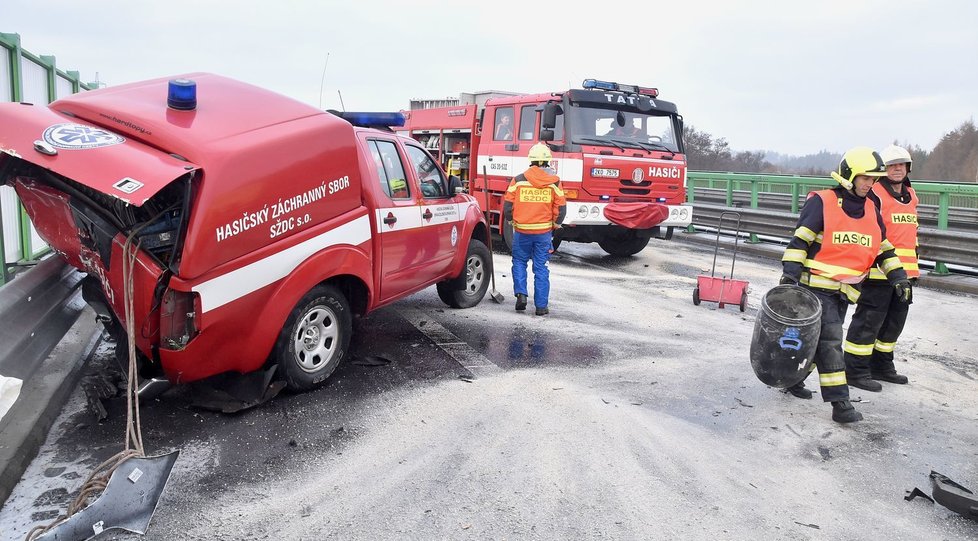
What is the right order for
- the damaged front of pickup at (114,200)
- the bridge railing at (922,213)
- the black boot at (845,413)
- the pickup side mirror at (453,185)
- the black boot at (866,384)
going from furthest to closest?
1. the bridge railing at (922,213)
2. the pickup side mirror at (453,185)
3. the black boot at (866,384)
4. the black boot at (845,413)
5. the damaged front of pickup at (114,200)

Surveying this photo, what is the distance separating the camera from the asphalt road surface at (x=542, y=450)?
11.3ft

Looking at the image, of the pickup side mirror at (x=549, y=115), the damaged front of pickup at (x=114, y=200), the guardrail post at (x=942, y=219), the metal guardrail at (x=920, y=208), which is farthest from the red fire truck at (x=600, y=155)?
the damaged front of pickup at (x=114, y=200)

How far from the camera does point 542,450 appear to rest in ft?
13.8

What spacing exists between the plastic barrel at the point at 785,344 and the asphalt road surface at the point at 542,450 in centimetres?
34

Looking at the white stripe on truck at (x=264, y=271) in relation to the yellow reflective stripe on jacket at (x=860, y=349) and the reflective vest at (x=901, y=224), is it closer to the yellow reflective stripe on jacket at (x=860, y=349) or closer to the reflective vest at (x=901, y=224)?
the yellow reflective stripe on jacket at (x=860, y=349)

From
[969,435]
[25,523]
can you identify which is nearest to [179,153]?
[25,523]

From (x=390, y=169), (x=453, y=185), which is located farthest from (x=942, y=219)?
(x=390, y=169)

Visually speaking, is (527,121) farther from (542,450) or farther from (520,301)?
(542,450)

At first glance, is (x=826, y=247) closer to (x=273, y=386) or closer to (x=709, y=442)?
(x=709, y=442)

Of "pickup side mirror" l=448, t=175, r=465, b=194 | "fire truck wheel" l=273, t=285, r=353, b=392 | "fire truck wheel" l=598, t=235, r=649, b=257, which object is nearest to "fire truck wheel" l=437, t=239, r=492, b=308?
"pickup side mirror" l=448, t=175, r=465, b=194

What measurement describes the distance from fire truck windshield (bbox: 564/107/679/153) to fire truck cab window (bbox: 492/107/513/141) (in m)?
1.44

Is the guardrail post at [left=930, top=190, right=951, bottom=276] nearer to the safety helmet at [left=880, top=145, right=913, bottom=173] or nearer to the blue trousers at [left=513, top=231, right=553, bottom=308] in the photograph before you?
the safety helmet at [left=880, top=145, right=913, bottom=173]

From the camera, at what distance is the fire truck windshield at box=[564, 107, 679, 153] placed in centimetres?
1077

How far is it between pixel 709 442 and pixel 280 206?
120 inches
